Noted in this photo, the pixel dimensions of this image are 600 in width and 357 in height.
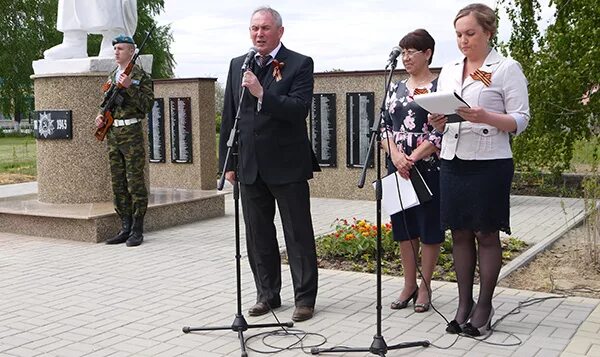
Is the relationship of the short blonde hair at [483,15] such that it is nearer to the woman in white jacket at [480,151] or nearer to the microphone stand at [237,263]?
the woman in white jacket at [480,151]

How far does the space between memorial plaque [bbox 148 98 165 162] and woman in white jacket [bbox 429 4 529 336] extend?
9087 millimetres

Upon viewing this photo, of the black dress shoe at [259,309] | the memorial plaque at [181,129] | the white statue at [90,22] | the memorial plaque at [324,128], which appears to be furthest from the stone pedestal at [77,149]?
the black dress shoe at [259,309]

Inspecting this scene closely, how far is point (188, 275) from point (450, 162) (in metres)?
2.92

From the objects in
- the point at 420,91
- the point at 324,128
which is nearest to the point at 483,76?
the point at 420,91

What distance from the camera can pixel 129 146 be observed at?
831 centimetres

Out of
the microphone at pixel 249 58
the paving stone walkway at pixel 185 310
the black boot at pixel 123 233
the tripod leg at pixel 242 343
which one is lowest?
the paving stone walkway at pixel 185 310

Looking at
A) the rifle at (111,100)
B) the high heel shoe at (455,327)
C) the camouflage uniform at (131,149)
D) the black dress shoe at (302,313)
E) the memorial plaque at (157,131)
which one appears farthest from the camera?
the memorial plaque at (157,131)

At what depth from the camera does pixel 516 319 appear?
5094 millimetres

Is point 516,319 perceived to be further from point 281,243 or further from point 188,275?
point 281,243

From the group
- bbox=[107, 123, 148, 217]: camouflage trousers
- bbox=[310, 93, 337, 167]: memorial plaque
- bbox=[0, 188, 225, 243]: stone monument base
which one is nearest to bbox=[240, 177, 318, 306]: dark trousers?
bbox=[107, 123, 148, 217]: camouflage trousers

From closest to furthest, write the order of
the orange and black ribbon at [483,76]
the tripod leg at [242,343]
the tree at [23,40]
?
the tripod leg at [242,343] < the orange and black ribbon at [483,76] < the tree at [23,40]

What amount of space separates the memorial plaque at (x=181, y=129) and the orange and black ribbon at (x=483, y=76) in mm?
8609

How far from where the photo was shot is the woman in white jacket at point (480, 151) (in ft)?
14.8

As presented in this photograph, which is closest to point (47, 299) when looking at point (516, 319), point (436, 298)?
point (436, 298)
